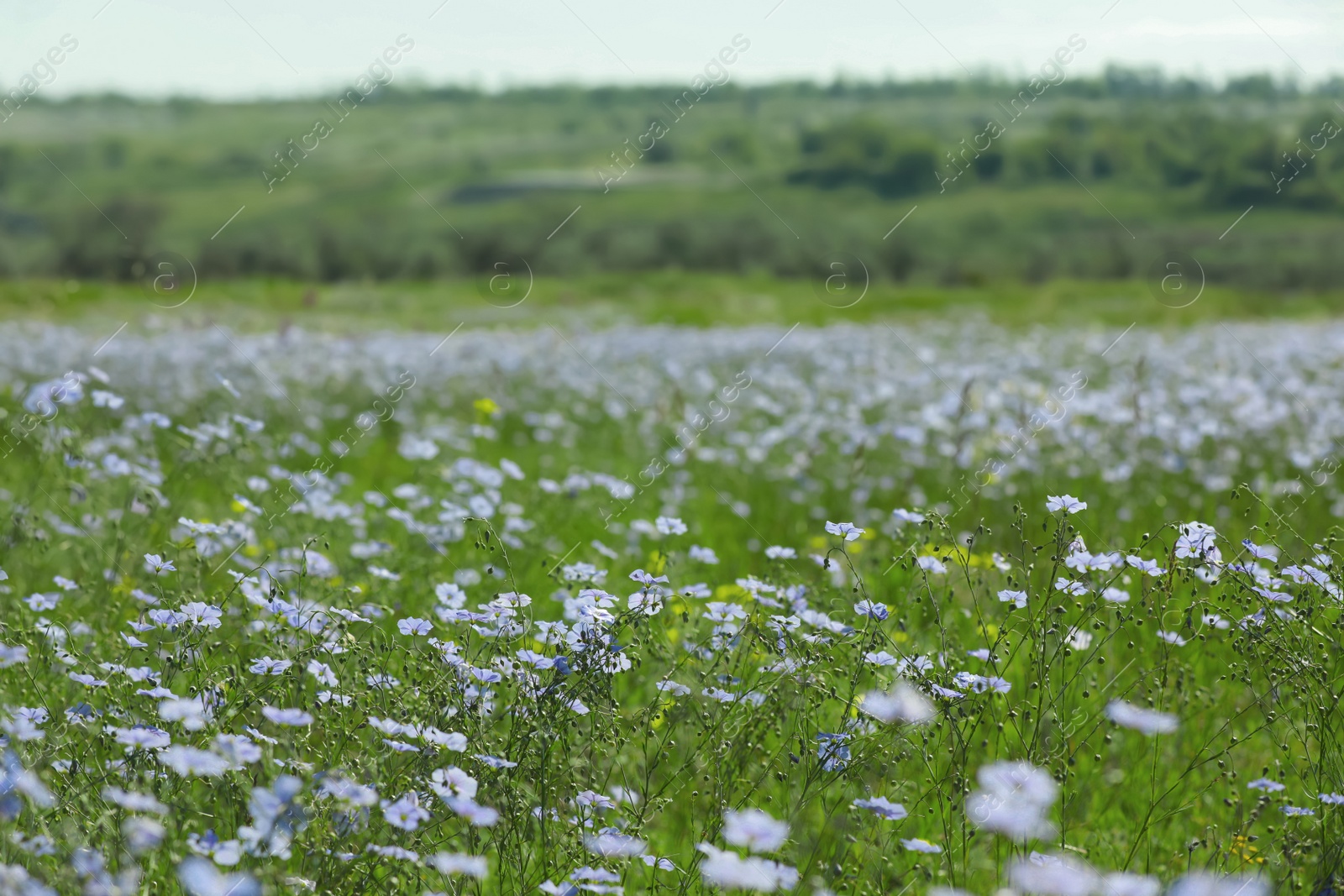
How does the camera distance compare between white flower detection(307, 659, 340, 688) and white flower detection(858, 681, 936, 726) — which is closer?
white flower detection(858, 681, 936, 726)

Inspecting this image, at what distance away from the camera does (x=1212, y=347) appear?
11773mm

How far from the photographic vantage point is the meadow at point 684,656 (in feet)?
6.66

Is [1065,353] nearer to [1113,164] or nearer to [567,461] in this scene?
[567,461]

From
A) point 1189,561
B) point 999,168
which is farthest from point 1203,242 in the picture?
point 1189,561

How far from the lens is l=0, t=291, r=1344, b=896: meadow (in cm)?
203

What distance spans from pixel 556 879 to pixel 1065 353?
36.0 ft

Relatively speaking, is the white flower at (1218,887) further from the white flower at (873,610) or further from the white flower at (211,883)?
the white flower at (211,883)

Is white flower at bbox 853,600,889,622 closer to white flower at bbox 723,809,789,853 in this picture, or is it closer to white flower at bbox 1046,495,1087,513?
white flower at bbox 1046,495,1087,513

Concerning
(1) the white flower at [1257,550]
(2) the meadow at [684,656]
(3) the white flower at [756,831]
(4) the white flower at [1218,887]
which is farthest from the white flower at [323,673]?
(1) the white flower at [1257,550]

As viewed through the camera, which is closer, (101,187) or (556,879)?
(556,879)

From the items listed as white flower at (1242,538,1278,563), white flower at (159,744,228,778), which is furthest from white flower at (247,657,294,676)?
white flower at (1242,538,1278,563)

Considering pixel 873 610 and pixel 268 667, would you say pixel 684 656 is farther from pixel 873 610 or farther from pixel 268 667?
pixel 268 667

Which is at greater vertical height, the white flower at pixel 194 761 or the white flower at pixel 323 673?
the white flower at pixel 323 673

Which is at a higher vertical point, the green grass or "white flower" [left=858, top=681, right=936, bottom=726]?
the green grass
